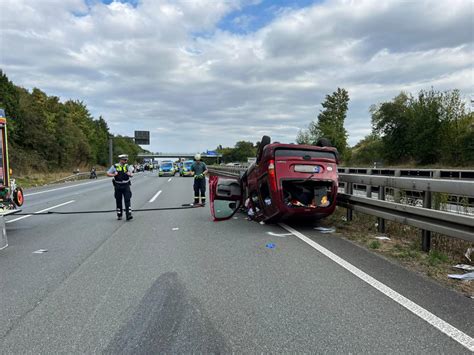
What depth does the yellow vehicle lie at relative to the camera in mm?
8758

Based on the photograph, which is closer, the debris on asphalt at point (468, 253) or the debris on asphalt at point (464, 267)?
the debris on asphalt at point (464, 267)

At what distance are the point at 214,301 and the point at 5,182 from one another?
761 centimetres

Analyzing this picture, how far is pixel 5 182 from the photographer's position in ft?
30.3

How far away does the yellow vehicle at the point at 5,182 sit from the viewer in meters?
8.76

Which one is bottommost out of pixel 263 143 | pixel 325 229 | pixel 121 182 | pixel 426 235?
pixel 325 229

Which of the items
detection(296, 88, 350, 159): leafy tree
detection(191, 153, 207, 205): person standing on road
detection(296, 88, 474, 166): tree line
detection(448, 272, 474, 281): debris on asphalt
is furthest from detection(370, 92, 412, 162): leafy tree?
detection(448, 272, 474, 281): debris on asphalt

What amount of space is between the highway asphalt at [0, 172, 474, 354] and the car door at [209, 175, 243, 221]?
2974 millimetres

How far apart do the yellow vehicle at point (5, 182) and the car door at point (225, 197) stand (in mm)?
4774

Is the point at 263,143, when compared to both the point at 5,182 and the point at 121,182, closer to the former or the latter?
the point at 121,182

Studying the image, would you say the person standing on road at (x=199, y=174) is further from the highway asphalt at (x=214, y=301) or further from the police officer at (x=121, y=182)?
the highway asphalt at (x=214, y=301)

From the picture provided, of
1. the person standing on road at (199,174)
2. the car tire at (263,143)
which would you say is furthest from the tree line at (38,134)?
the car tire at (263,143)

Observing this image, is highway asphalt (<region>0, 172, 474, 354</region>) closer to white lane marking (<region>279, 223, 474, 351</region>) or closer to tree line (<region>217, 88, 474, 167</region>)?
white lane marking (<region>279, 223, 474, 351</region>)

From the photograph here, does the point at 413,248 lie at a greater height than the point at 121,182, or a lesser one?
lesser

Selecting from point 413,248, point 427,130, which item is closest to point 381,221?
point 413,248
